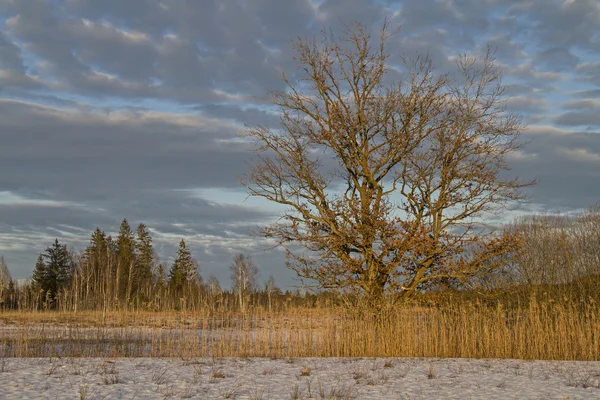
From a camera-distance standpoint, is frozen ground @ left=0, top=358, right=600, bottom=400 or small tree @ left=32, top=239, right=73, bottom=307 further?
small tree @ left=32, top=239, right=73, bottom=307

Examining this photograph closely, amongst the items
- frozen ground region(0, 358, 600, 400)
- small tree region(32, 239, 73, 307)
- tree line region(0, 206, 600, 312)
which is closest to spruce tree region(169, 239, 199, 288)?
small tree region(32, 239, 73, 307)

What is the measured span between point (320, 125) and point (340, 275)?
4552 millimetres

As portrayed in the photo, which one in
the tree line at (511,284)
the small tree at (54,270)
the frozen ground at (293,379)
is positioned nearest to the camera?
the frozen ground at (293,379)

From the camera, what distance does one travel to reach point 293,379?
9625 millimetres

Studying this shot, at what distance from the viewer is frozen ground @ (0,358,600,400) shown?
8.14m

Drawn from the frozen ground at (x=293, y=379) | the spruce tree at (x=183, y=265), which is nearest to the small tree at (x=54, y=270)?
the spruce tree at (x=183, y=265)

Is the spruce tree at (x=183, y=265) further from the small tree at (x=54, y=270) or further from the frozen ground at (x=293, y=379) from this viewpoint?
the frozen ground at (x=293, y=379)

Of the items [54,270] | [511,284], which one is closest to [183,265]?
[54,270]

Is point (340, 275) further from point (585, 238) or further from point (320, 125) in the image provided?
point (585, 238)

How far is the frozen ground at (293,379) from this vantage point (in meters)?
8.14

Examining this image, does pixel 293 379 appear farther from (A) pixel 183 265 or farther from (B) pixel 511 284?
(A) pixel 183 265

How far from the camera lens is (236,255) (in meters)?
80.0

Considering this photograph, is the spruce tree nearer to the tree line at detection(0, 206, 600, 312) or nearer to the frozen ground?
the tree line at detection(0, 206, 600, 312)

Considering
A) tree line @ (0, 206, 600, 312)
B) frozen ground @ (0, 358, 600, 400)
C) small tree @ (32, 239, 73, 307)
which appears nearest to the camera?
frozen ground @ (0, 358, 600, 400)
